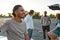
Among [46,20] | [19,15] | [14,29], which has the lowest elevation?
[46,20]

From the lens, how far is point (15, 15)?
14.6ft

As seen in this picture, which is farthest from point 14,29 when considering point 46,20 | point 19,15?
point 46,20

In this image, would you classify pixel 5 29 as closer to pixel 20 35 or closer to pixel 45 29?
pixel 20 35

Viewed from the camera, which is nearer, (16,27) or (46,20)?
(16,27)

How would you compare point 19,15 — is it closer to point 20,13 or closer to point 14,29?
A: point 20,13

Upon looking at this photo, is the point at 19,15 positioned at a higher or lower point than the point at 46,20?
higher

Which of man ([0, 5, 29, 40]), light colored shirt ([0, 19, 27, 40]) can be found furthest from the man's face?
Answer: light colored shirt ([0, 19, 27, 40])

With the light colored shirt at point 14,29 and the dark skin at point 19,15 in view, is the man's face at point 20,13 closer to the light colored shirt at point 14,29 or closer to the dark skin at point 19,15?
the dark skin at point 19,15

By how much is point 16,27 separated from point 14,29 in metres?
0.05

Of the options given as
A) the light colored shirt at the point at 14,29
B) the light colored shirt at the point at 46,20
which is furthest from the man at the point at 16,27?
the light colored shirt at the point at 46,20

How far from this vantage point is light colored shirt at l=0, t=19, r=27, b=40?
14.3 ft

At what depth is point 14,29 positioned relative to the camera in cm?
440

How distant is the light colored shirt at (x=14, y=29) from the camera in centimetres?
436

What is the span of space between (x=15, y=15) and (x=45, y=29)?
8343mm
